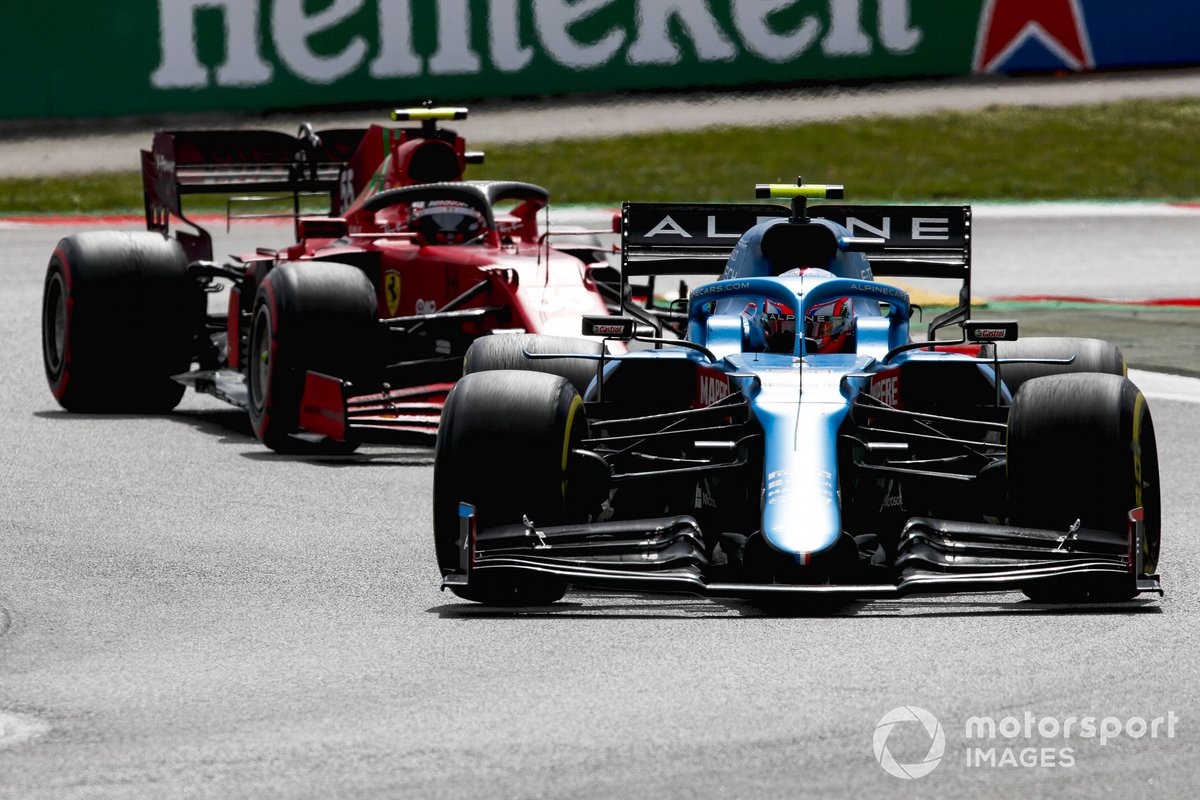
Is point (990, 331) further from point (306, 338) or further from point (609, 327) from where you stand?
point (306, 338)

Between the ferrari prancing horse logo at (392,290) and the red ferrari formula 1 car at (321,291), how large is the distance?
0.04 feet

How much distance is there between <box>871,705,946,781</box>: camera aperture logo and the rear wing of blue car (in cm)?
417

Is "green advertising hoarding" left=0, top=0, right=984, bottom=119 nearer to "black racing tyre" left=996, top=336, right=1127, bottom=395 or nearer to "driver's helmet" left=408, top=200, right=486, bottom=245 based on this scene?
"driver's helmet" left=408, top=200, right=486, bottom=245

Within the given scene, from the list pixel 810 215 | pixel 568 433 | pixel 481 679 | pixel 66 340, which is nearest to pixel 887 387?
pixel 568 433

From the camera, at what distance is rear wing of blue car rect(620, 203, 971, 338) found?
1001cm

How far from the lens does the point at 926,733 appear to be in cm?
571

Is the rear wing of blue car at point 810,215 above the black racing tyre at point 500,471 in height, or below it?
above

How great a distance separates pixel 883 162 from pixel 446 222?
17.5 metres

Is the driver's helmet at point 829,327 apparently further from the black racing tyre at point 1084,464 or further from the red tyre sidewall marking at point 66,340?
the red tyre sidewall marking at point 66,340

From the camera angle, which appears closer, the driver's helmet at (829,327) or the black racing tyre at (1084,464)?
the black racing tyre at (1084,464)

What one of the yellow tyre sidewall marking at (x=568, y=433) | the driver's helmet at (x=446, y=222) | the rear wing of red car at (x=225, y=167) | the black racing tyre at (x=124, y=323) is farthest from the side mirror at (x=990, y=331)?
the rear wing of red car at (x=225, y=167)

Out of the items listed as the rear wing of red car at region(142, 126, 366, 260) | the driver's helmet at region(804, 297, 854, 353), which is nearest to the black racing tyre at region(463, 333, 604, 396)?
the driver's helmet at region(804, 297, 854, 353)

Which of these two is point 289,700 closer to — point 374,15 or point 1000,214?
point 1000,214

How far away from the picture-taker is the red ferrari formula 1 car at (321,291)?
38.5 feet
